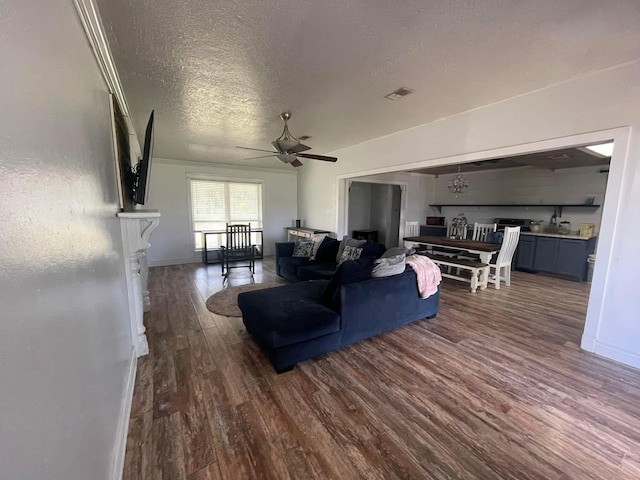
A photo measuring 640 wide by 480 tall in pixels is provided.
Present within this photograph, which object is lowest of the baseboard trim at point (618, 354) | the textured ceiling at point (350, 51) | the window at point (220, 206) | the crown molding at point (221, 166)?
the baseboard trim at point (618, 354)

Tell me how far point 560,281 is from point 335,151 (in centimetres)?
497

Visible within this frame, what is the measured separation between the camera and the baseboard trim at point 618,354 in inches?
92.7

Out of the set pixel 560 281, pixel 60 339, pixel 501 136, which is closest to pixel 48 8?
pixel 60 339

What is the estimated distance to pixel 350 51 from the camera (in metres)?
1.99

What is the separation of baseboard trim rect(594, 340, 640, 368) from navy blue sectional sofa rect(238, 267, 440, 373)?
157 centimetres

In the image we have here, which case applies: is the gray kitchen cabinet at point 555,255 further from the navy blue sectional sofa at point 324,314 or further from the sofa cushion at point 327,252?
the sofa cushion at point 327,252

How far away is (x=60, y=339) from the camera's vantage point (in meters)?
0.79

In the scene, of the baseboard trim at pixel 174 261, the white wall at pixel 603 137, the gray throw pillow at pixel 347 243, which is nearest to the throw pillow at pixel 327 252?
the gray throw pillow at pixel 347 243

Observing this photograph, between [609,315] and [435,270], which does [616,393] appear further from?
[435,270]

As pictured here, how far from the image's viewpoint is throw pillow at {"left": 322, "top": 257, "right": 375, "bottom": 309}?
249cm

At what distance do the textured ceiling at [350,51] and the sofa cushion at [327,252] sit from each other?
2.20 m

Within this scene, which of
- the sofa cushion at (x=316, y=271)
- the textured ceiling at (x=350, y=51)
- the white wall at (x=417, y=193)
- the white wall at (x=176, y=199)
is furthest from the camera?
the white wall at (x=417, y=193)

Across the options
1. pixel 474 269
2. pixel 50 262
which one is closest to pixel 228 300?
pixel 50 262

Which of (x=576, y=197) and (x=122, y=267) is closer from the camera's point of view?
(x=122, y=267)
